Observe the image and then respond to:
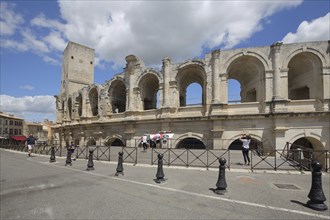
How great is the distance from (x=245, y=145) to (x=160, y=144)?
872 cm

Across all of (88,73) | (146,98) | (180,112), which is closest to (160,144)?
(180,112)

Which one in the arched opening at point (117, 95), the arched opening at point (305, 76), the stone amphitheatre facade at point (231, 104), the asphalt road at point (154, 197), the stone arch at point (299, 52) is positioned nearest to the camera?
the asphalt road at point (154, 197)

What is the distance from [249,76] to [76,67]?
2661cm

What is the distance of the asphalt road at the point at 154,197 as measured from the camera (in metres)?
4.93

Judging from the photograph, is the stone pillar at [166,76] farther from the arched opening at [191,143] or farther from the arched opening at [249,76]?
the arched opening at [249,76]

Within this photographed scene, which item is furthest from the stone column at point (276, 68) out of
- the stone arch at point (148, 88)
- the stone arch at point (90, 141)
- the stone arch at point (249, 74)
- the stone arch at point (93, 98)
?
the stone arch at point (93, 98)

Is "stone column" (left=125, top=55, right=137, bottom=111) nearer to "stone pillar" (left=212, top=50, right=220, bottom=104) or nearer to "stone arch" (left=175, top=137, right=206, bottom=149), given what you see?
"stone arch" (left=175, top=137, right=206, bottom=149)

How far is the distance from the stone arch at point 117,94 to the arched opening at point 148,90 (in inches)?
114

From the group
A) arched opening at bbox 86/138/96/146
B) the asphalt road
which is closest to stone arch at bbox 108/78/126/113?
arched opening at bbox 86/138/96/146

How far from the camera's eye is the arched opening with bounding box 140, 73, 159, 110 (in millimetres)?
22303

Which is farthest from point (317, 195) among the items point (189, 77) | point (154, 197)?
point (189, 77)

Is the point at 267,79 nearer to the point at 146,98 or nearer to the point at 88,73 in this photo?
the point at 146,98

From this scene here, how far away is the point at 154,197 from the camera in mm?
6105

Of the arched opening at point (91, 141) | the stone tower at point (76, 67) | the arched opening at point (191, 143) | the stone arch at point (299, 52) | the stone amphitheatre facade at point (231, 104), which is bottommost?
the arched opening at point (91, 141)
